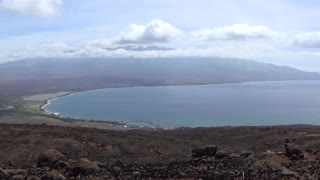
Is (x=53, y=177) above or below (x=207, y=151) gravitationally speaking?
below

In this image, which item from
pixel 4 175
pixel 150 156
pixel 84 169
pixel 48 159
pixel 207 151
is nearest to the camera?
pixel 4 175

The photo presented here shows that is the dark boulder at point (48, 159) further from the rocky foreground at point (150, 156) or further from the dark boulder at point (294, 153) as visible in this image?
the dark boulder at point (294, 153)

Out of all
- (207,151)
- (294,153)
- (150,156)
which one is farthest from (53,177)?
(294,153)

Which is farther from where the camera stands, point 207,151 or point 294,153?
point 207,151

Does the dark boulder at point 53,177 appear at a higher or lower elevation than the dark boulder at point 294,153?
lower

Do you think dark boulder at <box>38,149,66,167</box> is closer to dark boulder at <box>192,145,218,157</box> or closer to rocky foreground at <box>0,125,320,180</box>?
rocky foreground at <box>0,125,320,180</box>

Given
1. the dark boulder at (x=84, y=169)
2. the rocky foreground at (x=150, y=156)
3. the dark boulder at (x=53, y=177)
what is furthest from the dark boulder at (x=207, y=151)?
the dark boulder at (x=53, y=177)

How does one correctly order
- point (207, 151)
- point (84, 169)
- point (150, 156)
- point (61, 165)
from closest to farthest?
point (84, 169), point (61, 165), point (207, 151), point (150, 156)

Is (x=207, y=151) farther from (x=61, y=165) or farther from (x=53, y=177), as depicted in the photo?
(x=53, y=177)

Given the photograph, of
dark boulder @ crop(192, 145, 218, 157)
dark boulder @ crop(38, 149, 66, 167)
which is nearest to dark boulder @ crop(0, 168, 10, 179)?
dark boulder @ crop(38, 149, 66, 167)

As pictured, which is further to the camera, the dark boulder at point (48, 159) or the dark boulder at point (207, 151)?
the dark boulder at point (207, 151)
